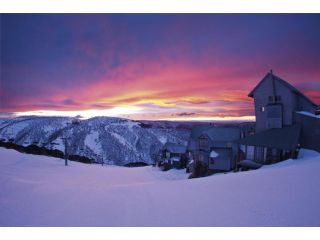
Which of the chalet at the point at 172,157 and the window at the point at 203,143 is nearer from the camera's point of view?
the window at the point at 203,143

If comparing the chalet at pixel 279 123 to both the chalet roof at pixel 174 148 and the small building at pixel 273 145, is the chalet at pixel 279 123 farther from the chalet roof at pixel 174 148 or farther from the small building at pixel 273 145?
the chalet roof at pixel 174 148

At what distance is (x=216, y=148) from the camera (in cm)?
3447

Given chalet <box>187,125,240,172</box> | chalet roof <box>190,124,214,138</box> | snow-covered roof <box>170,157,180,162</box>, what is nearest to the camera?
chalet <box>187,125,240,172</box>

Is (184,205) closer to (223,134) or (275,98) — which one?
(275,98)

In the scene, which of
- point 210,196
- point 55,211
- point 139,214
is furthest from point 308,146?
point 55,211

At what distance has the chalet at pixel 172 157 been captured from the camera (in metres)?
46.0

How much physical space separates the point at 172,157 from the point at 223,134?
16110mm

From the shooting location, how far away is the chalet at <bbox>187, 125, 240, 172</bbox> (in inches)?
1299

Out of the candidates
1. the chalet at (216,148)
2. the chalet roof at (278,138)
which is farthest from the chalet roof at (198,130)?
the chalet roof at (278,138)

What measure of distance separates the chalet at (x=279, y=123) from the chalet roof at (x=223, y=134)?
1158 centimetres

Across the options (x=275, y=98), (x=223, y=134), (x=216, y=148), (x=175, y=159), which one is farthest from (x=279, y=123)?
(x=175, y=159)

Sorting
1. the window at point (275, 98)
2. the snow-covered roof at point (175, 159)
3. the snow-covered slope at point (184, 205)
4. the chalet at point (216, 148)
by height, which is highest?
the window at point (275, 98)

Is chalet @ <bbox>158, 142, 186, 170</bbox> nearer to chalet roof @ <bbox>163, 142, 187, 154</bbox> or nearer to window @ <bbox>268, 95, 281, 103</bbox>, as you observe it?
chalet roof @ <bbox>163, 142, 187, 154</bbox>

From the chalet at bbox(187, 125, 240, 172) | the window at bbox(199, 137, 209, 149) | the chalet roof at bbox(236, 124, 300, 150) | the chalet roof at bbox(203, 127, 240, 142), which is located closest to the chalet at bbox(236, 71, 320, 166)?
the chalet roof at bbox(236, 124, 300, 150)
